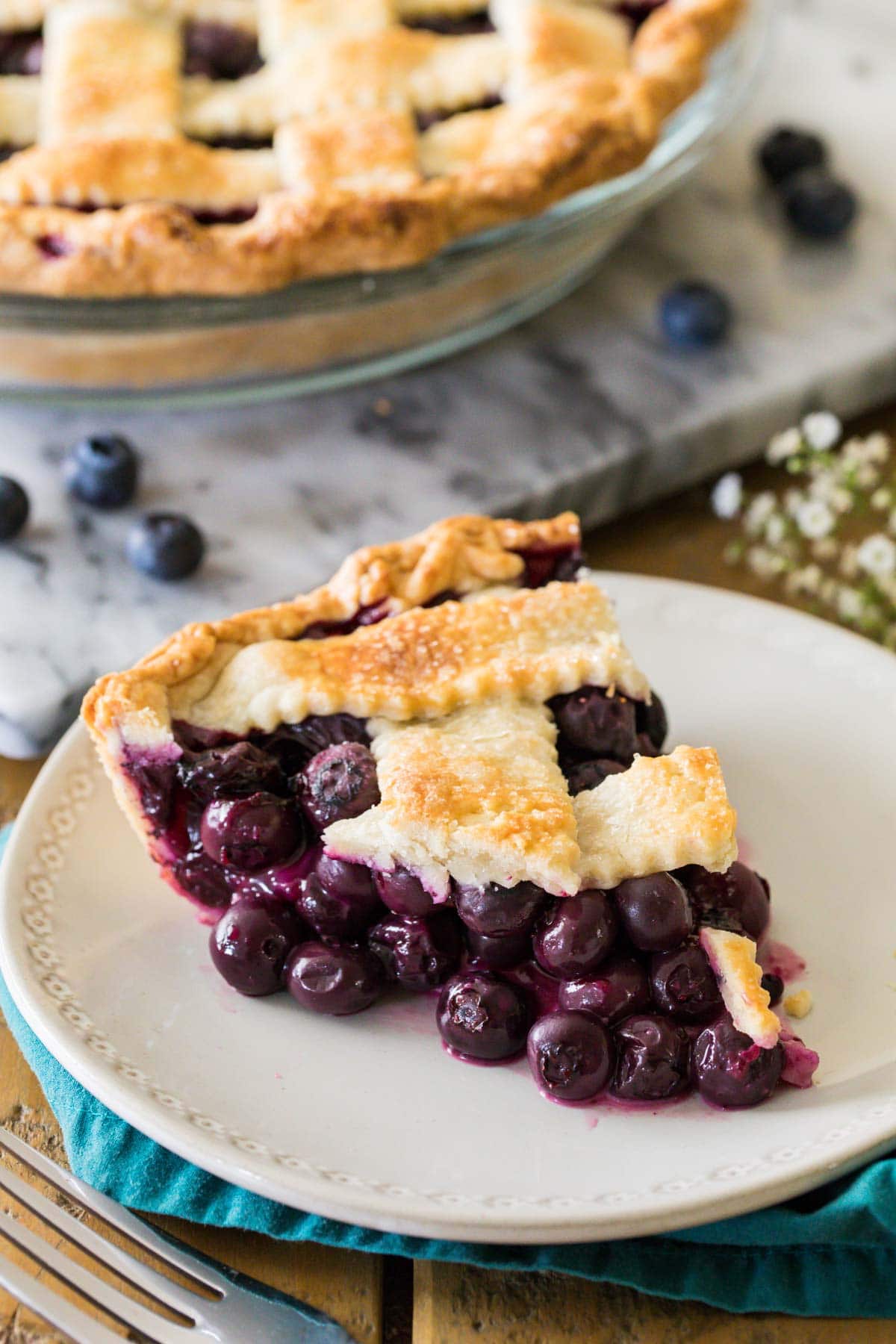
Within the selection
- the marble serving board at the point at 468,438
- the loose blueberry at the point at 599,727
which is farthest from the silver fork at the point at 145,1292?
the marble serving board at the point at 468,438

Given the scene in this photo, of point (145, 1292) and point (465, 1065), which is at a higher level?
point (465, 1065)

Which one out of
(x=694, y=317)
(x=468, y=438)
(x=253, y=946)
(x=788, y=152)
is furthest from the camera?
(x=788, y=152)

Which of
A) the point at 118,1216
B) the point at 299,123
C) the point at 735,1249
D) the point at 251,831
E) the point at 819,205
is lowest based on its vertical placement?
the point at 118,1216

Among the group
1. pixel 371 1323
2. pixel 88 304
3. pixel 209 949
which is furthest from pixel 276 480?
pixel 371 1323

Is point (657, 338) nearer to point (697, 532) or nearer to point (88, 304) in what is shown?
point (697, 532)

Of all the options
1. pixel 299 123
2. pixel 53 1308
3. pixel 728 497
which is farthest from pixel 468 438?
pixel 53 1308

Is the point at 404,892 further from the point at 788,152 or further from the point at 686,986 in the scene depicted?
the point at 788,152
